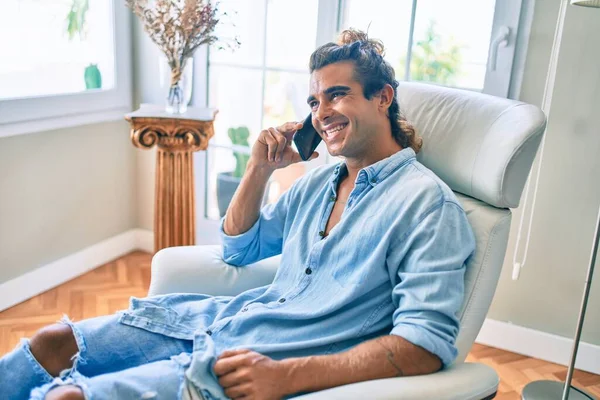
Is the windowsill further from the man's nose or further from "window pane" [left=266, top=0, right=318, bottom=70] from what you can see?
the man's nose

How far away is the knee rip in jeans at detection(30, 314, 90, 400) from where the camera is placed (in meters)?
1.04

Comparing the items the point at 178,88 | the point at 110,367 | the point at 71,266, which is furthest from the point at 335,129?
the point at 71,266

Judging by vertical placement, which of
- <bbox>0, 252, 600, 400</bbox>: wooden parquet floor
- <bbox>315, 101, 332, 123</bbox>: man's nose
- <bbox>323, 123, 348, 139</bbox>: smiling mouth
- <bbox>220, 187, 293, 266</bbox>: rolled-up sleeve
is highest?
<bbox>315, 101, 332, 123</bbox>: man's nose

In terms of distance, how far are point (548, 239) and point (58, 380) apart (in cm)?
175

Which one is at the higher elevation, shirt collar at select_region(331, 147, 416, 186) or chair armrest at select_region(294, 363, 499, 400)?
shirt collar at select_region(331, 147, 416, 186)

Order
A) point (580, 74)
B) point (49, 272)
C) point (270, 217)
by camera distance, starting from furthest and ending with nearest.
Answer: point (49, 272) → point (580, 74) → point (270, 217)

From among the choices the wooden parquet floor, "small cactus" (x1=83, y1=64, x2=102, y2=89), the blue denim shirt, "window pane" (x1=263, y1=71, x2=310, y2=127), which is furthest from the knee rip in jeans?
"small cactus" (x1=83, y1=64, x2=102, y2=89)

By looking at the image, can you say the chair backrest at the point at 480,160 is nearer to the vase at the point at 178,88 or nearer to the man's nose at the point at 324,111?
the man's nose at the point at 324,111

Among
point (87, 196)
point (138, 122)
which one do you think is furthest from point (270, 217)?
point (87, 196)

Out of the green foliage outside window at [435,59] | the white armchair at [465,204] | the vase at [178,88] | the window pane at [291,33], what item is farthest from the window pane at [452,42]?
the vase at [178,88]

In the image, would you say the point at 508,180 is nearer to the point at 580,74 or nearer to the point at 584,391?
the point at 580,74

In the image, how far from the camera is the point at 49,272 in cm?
265

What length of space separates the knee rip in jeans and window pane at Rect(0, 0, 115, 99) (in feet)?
4.75

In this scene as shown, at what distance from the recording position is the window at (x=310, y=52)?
6.93 ft
